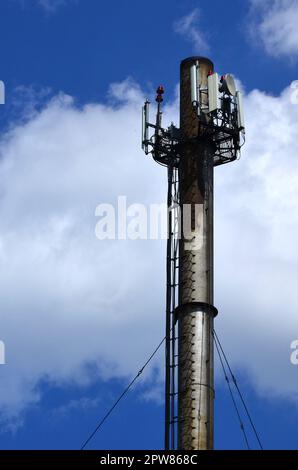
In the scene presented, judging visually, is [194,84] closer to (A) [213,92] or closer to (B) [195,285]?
(A) [213,92]

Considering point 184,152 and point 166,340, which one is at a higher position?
point 184,152

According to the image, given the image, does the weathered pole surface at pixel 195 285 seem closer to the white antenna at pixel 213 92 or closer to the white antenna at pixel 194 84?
the white antenna at pixel 194 84

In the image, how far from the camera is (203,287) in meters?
64.2

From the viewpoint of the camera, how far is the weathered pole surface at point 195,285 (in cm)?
6166

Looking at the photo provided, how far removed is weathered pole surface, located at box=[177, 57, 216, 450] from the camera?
6166cm

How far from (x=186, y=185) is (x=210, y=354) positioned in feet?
29.2

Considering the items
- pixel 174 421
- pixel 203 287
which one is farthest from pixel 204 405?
pixel 203 287

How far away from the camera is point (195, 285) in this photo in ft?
211

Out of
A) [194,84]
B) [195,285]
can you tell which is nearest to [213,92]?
[194,84]

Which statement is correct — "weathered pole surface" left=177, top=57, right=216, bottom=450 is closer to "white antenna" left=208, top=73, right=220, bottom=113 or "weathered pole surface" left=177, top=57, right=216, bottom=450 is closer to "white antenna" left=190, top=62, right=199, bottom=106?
"white antenna" left=190, top=62, right=199, bottom=106

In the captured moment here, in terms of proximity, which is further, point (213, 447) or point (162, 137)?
point (162, 137)

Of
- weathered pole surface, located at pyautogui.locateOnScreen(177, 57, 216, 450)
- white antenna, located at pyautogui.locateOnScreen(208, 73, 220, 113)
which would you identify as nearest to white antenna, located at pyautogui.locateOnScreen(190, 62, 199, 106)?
weathered pole surface, located at pyautogui.locateOnScreen(177, 57, 216, 450)

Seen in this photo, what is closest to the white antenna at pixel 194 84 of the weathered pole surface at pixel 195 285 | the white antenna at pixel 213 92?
the weathered pole surface at pixel 195 285
